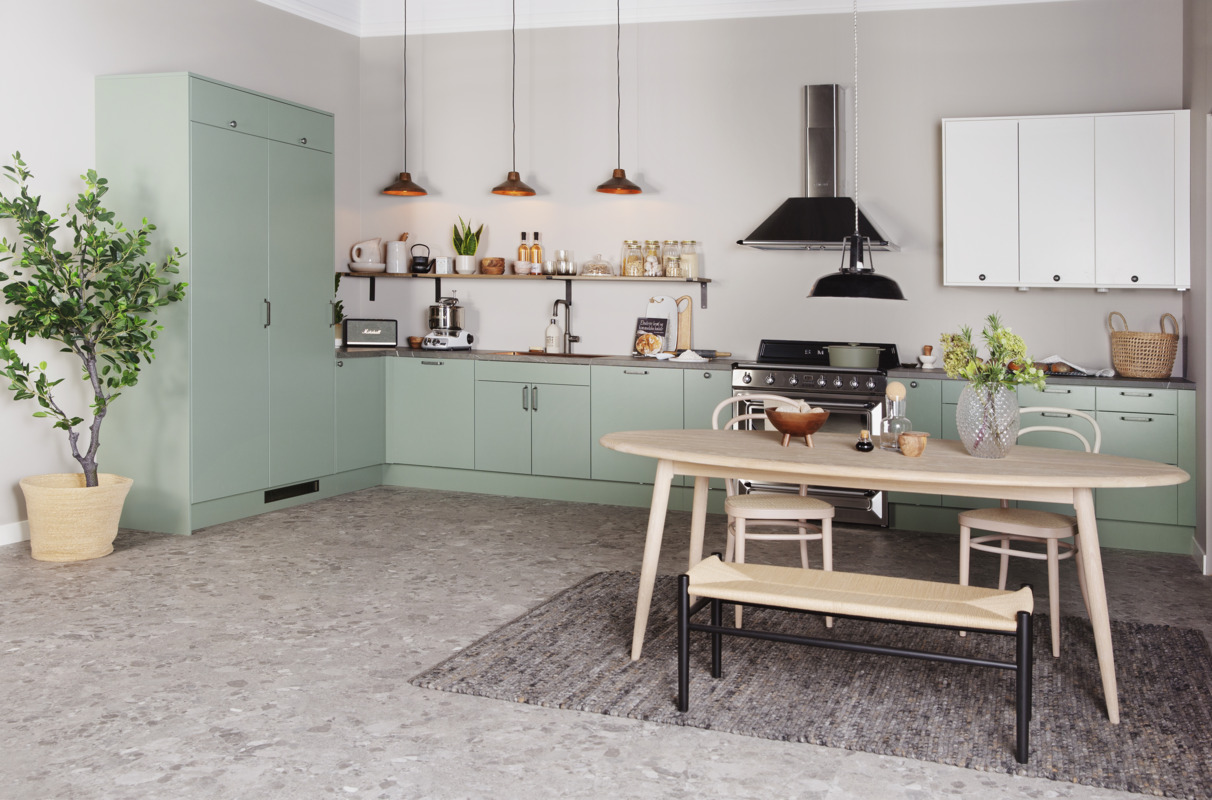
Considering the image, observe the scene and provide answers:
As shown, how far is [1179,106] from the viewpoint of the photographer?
18.1ft

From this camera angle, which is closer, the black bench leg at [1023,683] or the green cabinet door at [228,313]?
the black bench leg at [1023,683]

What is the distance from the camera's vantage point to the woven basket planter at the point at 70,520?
15.4ft

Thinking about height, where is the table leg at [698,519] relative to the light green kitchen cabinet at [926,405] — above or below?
below

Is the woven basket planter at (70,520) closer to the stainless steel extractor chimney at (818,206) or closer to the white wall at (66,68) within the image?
the white wall at (66,68)

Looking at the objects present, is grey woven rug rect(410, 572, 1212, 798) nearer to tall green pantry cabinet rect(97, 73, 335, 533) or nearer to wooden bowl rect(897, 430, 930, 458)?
wooden bowl rect(897, 430, 930, 458)

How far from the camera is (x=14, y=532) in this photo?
508 cm

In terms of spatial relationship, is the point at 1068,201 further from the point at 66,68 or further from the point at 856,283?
the point at 66,68

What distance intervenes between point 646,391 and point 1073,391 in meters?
2.30

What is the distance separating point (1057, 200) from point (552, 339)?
3071 millimetres

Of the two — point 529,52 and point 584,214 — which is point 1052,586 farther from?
point 529,52

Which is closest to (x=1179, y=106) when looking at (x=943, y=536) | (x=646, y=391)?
(x=943, y=536)

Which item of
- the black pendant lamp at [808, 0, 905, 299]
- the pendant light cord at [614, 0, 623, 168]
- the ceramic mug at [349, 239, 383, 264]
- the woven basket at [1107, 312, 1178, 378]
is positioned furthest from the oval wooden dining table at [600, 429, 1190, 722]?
the ceramic mug at [349, 239, 383, 264]

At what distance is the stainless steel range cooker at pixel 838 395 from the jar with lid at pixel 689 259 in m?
0.78

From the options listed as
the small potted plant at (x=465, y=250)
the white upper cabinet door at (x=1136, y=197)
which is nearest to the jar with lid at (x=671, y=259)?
the small potted plant at (x=465, y=250)
